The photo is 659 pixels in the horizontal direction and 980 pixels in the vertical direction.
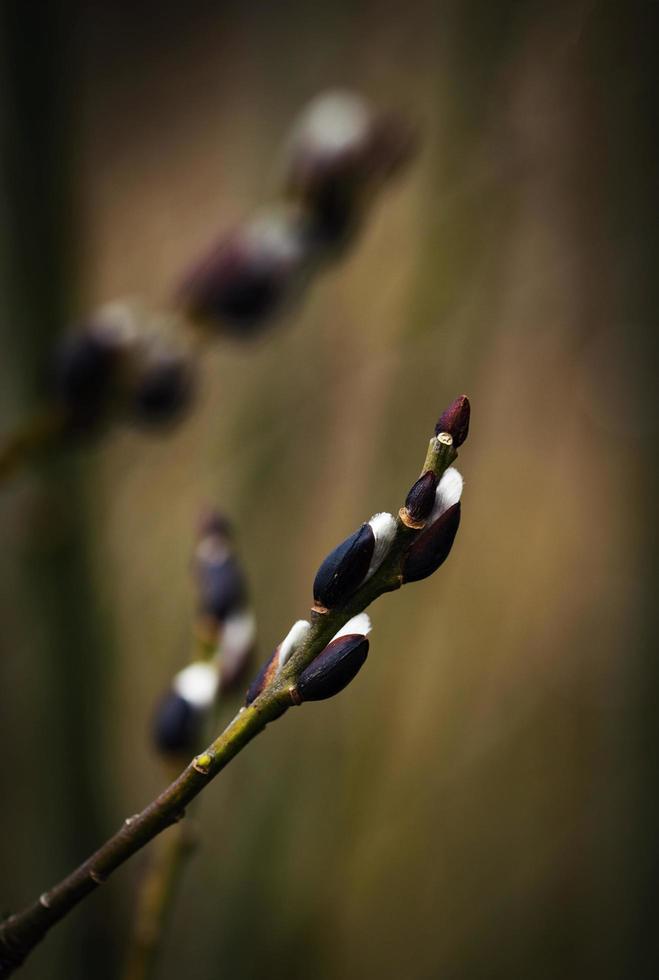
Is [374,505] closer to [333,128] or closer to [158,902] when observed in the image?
[333,128]

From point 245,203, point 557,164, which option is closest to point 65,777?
point 245,203

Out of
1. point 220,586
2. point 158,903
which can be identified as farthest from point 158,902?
point 220,586

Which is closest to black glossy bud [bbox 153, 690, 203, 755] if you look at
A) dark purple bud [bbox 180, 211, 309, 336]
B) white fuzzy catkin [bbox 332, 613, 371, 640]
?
white fuzzy catkin [bbox 332, 613, 371, 640]

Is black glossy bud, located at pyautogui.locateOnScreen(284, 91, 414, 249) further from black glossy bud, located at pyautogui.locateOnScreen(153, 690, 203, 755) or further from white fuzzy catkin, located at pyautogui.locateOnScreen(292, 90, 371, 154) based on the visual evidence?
black glossy bud, located at pyautogui.locateOnScreen(153, 690, 203, 755)

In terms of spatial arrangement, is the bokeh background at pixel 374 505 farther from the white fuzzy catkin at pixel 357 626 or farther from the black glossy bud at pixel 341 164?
the white fuzzy catkin at pixel 357 626

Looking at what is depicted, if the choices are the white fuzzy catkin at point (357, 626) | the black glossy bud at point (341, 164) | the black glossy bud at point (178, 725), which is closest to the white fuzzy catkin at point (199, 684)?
the black glossy bud at point (178, 725)
